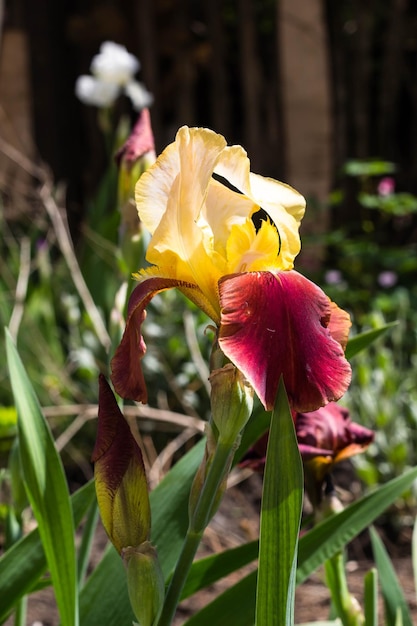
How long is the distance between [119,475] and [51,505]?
153 mm

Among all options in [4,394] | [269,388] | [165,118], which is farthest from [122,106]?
[269,388]

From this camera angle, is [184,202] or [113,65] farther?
[113,65]

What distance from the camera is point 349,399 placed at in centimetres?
221

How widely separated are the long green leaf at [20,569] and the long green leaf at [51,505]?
0.10 metres

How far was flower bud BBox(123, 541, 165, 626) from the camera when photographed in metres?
0.60

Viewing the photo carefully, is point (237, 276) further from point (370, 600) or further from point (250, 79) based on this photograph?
point (250, 79)

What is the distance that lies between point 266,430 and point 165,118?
403 cm

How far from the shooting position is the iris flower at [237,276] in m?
0.53

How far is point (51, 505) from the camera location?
73 cm

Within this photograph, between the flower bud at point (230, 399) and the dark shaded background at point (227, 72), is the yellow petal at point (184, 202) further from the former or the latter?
the dark shaded background at point (227, 72)

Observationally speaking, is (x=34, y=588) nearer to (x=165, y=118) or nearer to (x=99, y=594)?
(x=99, y=594)

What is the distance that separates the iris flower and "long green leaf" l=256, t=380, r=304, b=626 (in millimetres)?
35

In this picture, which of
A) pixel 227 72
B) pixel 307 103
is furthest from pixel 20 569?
pixel 227 72

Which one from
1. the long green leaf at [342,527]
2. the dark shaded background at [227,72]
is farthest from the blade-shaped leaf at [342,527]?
the dark shaded background at [227,72]
